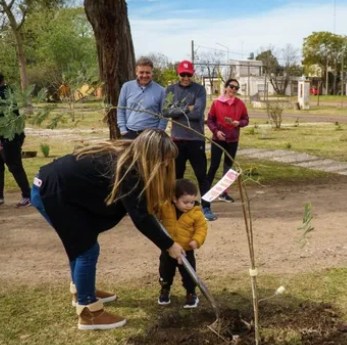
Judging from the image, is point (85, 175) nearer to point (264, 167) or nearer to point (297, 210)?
point (297, 210)

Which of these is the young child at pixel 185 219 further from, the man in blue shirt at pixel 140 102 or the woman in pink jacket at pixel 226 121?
the woman in pink jacket at pixel 226 121

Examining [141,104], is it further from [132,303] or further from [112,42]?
[112,42]

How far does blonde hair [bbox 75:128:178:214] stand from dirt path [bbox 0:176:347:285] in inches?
54.2

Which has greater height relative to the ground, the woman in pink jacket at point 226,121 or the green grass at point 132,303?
the woman in pink jacket at point 226,121

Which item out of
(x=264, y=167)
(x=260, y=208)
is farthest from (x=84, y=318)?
(x=264, y=167)

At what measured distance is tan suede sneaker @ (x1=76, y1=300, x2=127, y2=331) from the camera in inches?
119

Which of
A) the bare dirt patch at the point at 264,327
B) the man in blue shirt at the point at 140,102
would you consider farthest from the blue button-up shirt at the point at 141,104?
the bare dirt patch at the point at 264,327

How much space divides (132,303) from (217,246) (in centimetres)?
130

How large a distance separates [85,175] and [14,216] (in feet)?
10.6

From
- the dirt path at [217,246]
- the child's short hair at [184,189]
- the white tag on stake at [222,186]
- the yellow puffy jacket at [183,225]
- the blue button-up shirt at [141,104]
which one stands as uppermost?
the blue button-up shirt at [141,104]

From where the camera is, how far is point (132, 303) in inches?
134

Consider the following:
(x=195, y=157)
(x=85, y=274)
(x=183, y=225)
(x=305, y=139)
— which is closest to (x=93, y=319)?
(x=85, y=274)

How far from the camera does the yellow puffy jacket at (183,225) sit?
3.18 meters

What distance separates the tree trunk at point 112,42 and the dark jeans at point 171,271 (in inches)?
149
